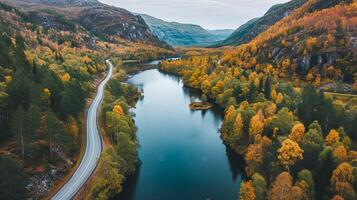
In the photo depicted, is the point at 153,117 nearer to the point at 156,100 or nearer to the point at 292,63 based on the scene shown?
the point at 156,100

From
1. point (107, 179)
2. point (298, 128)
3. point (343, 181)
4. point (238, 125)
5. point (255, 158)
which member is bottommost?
point (255, 158)

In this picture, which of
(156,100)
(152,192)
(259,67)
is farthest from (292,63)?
(152,192)

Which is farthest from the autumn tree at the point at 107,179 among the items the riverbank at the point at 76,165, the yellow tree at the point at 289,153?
the yellow tree at the point at 289,153

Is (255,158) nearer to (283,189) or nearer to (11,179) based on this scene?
(283,189)

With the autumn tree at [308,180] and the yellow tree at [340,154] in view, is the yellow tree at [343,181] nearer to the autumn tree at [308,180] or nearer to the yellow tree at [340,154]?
the autumn tree at [308,180]

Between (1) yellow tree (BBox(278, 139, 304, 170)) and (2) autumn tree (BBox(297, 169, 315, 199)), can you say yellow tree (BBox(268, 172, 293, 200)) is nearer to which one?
(2) autumn tree (BBox(297, 169, 315, 199))

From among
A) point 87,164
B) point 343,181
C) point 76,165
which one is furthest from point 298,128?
point 76,165

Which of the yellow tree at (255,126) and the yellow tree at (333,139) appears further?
the yellow tree at (255,126)
